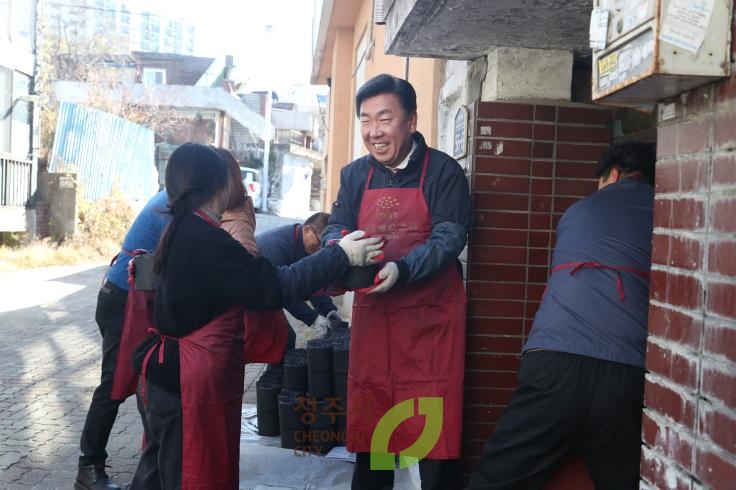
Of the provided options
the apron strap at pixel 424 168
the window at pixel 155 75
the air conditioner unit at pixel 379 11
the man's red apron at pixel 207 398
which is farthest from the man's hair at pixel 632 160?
the window at pixel 155 75

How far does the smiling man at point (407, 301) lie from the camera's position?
3150mm

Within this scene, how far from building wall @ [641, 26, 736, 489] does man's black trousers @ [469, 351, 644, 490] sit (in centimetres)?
54

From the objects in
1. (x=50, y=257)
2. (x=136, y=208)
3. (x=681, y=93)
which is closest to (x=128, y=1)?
(x=136, y=208)

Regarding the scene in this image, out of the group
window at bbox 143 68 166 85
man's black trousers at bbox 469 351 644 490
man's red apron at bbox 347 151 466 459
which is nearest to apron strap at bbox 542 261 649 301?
man's black trousers at bbox 469 351 644 490

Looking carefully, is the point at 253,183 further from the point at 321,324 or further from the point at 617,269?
the point at 617,269

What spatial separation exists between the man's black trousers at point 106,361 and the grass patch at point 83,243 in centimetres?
1077

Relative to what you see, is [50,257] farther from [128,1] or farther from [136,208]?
[128,1]

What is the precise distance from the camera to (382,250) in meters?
3.14

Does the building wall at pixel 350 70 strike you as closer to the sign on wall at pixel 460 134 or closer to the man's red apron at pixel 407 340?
the sign on wall at pixel 460 134

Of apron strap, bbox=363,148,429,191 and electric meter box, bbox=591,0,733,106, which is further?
apron strap, bbox=363,148,429,191

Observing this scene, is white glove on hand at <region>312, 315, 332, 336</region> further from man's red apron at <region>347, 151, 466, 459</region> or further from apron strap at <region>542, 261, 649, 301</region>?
apron strap at <region>542, 261, 649, 301</region>

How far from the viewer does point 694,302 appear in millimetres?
1612

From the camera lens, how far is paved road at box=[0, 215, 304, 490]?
4539mm

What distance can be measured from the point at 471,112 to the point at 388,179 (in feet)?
2.02
